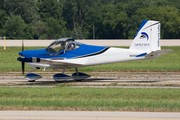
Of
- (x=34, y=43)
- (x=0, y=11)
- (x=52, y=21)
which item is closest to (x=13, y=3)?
(x=0, y=11)

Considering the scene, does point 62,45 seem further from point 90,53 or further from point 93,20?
point 93,20

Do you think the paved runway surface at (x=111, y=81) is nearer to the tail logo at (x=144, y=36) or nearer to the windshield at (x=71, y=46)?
the windshield at (x=71, y=46)

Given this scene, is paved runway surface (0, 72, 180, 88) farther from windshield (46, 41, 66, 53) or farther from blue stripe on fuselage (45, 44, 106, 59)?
windshield (46, 41, 66, 53)

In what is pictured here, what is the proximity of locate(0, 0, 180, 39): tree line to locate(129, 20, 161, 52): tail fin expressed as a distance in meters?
66.0

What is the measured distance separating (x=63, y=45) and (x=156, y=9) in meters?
76.1

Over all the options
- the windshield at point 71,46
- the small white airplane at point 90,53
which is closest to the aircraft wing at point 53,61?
the small white airplane at point 90,53

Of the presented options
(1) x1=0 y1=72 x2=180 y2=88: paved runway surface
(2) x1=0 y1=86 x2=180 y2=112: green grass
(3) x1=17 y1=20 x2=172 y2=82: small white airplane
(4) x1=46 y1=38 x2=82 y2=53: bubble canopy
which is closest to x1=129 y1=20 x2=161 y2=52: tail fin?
(3) x1=17 y1=20 x2=172 y2=82: small white airplane

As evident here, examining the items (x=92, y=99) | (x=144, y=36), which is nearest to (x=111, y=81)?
(x=144, y=36)

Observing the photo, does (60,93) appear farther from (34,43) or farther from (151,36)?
(34,43)

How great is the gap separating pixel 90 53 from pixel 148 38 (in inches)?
132

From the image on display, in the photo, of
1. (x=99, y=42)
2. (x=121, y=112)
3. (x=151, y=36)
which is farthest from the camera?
(x=99, y=42)

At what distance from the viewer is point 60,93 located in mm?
13070

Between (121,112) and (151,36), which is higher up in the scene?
(151,36)

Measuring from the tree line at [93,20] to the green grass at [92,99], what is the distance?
226 feet
